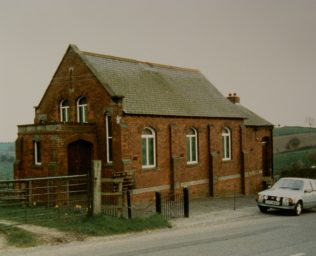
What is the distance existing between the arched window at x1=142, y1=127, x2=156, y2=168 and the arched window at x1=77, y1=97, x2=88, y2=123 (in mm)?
3455

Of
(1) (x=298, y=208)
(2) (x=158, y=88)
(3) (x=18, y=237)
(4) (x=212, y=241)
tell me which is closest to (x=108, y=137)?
(2) (x=158, y=88)

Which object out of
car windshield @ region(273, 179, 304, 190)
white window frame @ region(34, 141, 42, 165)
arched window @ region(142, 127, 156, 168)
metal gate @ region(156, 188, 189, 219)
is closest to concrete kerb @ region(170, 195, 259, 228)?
metal gate @ region(156, 188, 189, 219)

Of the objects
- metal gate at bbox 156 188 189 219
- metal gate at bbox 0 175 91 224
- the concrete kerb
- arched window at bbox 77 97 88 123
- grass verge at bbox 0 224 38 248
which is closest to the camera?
grass verge at bbox 0 224 38 248

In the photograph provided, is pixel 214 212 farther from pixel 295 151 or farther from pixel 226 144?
pixel 295 151

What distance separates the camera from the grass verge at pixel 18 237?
37.7ft

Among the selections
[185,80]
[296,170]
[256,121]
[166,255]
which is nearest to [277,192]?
[166,255]

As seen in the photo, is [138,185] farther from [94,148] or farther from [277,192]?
[277,192]

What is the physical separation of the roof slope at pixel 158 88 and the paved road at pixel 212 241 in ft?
27.7

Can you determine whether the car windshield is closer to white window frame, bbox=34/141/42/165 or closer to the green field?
white window frame, bbox=34/141/42/165

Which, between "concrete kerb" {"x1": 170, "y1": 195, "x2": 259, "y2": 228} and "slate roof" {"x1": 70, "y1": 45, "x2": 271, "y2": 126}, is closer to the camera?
"concrete kerb" {"x1": 170, "y1": 195, "x2": 259, "y2": 228}

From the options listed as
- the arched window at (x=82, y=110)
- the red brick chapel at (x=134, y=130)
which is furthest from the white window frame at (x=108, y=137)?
the arched window at (x=82, y=110)

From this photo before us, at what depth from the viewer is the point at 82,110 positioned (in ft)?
76.4

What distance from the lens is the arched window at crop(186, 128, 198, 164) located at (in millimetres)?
25609

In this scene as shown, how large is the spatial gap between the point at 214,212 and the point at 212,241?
285 inches
